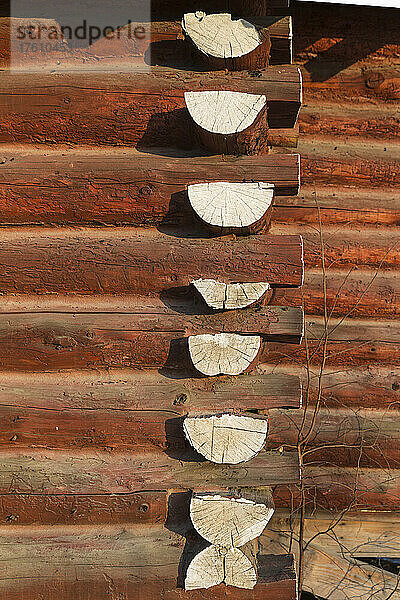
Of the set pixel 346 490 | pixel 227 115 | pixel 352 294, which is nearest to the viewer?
pixel 227 115

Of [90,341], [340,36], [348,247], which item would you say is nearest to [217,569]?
[90,341]

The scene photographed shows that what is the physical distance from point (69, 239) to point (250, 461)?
1.33 metres

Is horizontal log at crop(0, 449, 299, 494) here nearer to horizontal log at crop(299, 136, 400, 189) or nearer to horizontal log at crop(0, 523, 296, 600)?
horizontal log at crop(0, 523, 296, 600)

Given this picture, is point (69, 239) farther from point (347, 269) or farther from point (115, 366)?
point (347, 269)

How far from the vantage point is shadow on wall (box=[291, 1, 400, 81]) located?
11.9 feet

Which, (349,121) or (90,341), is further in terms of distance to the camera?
(349,121)

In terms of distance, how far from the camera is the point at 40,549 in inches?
99.2

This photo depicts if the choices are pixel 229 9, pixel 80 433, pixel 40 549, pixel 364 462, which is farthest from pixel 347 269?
pixel 40 549

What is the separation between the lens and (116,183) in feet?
8.54

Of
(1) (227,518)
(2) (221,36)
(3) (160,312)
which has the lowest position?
(1) (227,518)

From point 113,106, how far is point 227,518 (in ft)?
6.38

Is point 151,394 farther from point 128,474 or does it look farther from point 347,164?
point 347,164

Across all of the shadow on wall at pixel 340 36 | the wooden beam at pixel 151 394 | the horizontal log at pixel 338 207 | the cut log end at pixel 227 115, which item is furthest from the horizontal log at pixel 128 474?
the shadow on wall at pixel 340 36

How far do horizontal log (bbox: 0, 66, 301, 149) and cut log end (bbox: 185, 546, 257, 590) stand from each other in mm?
1852
